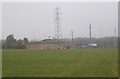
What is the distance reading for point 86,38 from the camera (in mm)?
98062

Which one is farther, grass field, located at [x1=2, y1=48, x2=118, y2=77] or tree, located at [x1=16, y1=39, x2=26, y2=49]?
tree, located at [x1=16, y1=39, x2=26, y2=49]

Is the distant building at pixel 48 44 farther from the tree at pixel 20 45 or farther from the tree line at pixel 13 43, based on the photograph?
the tree line at pixel 13 43


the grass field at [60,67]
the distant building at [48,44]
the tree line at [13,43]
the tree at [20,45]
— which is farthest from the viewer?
the distant building at [48,44]

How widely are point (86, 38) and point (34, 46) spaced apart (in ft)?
71.5

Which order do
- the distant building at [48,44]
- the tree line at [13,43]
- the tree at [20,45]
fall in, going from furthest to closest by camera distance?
1. the distant building at [48,44]
2. the tree at [20,45]
3. the tree line at [13,43]

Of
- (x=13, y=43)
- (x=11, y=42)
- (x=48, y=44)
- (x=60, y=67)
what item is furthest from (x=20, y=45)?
(x=60, y=67)

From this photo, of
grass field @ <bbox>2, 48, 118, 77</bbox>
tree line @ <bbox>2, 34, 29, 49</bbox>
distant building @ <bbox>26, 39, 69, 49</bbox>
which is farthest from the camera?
distant building @ <bbox>26, 39, 69, 49</bbox>

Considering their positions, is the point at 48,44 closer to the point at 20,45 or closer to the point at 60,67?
the point at 20,45

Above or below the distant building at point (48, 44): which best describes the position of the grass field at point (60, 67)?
below

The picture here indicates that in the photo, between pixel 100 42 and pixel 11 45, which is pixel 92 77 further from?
pixel 100 42

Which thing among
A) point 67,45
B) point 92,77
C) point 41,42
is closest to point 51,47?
point 41,42

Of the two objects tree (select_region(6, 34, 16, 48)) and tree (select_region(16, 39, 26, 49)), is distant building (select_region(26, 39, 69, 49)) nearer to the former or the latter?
tree (select_region(16, 39, 26, 49))

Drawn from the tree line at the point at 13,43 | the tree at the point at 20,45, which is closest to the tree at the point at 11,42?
the tree line at the point at 13,43

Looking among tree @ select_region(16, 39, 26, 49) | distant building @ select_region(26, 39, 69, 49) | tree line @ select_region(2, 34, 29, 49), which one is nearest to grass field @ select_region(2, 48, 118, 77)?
tree line @ select_region(2, 34, 29, 49)
